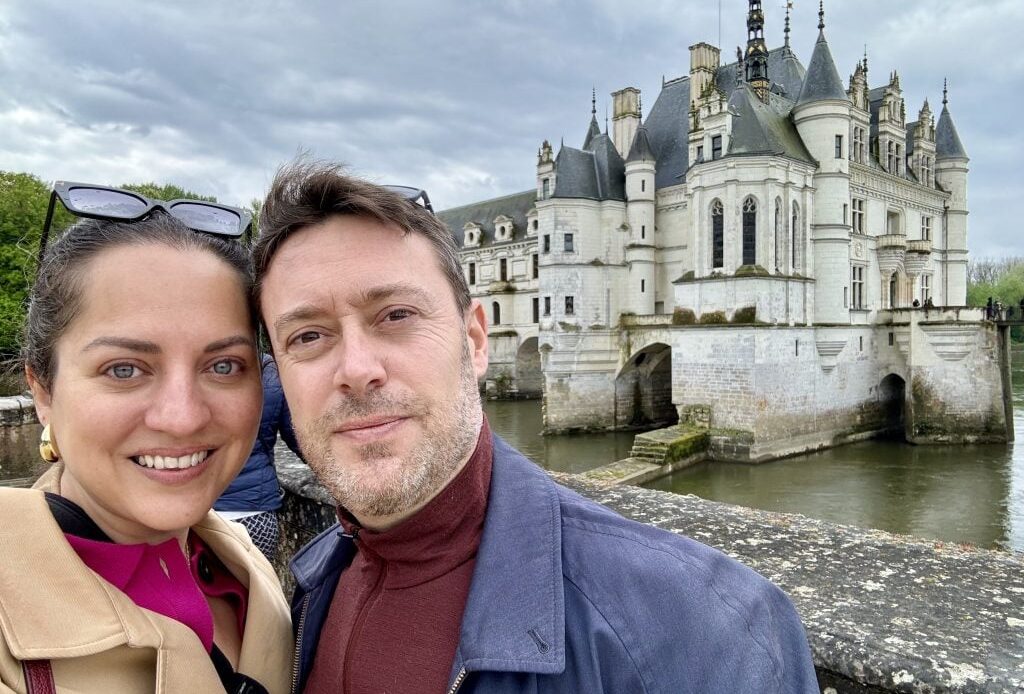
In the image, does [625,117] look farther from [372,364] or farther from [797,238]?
[372,364]

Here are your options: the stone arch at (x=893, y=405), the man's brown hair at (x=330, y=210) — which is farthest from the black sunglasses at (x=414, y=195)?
the stone arch at (x=893, y=405)

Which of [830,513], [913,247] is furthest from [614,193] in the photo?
[830,513]

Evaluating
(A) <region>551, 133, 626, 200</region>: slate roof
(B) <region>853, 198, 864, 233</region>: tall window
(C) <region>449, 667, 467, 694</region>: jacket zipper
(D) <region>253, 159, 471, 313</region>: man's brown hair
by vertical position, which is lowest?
(C) <region>449, 667, 467, 694</region>: jacket zipper

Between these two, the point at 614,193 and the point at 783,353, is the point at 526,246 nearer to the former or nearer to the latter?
the point at 614,193

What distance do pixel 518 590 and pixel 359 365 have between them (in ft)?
1.68

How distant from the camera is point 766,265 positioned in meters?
21.4

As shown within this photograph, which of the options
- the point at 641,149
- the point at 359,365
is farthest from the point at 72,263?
the point at 641,149

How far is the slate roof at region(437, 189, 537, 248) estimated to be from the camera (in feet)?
120

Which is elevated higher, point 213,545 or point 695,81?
point 695,81

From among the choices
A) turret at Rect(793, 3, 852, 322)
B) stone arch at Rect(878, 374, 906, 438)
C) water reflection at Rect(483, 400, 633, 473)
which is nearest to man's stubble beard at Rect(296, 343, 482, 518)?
water reflection at Rect(483, 400, 633, 473)

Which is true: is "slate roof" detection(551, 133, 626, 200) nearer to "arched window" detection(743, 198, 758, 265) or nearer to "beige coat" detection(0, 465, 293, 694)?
"arched window" detection(743, 198, 758, 265)

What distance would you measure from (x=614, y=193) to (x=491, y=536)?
26.5 metres

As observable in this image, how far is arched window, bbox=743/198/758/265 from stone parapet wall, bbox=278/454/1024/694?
20113 millimetres

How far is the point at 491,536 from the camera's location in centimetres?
125
